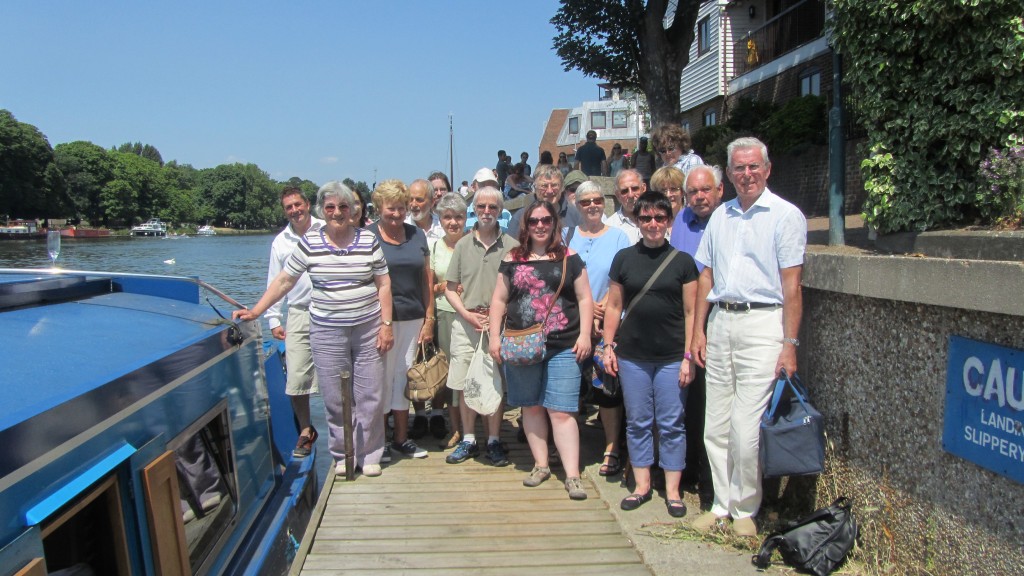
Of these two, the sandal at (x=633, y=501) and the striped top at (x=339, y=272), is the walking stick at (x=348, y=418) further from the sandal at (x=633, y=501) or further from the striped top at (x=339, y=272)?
the sandal at (x=633, y=501)

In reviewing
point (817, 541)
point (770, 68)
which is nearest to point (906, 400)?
point (817, 541)

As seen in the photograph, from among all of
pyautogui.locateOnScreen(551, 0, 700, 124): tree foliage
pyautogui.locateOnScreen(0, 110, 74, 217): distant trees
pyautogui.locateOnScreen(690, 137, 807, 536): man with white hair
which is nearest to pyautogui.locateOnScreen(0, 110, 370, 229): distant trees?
pyautogui.locateOnScreen(0, 110, 74, 217): distant trees

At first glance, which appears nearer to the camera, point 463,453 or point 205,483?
point 205,483

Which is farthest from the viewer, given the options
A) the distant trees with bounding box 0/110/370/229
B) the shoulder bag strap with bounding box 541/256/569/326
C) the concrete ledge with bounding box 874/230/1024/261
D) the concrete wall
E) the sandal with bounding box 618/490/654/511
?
the distant trees with bounding box 0/110/370/229

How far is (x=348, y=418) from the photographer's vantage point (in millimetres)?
4898

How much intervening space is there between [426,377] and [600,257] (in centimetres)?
149

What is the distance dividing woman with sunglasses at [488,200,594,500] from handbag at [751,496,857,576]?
132cm

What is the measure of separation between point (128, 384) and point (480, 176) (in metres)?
5.52

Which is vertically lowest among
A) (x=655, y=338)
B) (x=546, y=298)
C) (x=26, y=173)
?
(x=655, y=338)

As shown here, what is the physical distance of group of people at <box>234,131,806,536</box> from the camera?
3.78m

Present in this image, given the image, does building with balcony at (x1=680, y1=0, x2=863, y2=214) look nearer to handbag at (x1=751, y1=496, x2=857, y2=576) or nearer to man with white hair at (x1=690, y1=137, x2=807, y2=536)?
man with white hair at (x1=690, y1=137, x2=807, y2=536)

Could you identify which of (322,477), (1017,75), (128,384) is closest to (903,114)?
(1017,75)

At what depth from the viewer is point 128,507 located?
2660 mm

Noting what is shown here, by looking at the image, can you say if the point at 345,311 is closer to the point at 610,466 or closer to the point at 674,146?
the point at 610,466
